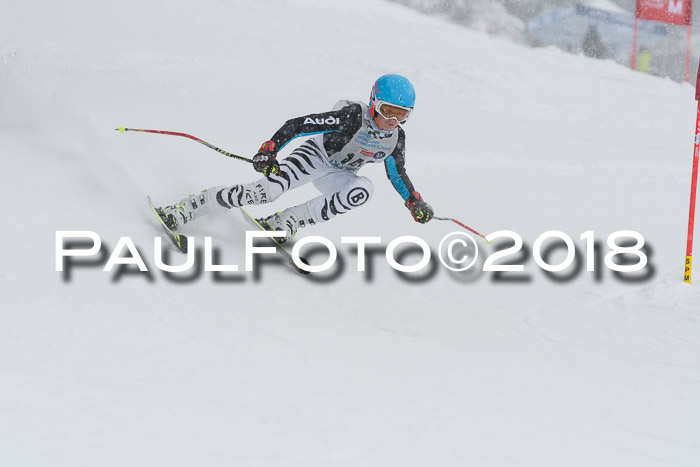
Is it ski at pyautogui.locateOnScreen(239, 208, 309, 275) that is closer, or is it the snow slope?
the snow slope

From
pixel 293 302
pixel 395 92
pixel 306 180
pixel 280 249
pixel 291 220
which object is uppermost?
pixel 395 92

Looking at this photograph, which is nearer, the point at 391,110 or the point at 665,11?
the point at 391,110

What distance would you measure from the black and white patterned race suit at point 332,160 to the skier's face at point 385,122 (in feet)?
0.19

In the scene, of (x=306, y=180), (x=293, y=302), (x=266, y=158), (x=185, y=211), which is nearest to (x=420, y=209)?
(x=306, y=180)

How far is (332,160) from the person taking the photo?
483 cm

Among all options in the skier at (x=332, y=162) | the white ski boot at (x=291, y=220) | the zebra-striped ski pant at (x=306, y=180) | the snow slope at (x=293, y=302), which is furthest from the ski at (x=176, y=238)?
the white ski boot at (x=291, y=220)

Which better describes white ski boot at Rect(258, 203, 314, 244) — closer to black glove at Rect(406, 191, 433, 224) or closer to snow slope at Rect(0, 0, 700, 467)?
snow slope at Rect(0, 0, 700, 467)

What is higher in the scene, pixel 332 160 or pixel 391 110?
pixel 391 110

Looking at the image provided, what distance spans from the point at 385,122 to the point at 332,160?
2.05 ft

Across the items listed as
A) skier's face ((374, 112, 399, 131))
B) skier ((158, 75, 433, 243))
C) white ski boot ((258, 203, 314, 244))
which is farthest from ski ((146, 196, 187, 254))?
skier's face ((374, 112, 399, 131))

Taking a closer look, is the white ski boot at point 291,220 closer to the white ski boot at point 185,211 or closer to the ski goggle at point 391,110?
the white ski boot at point 185,211

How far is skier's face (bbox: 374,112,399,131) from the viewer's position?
4363 millimetres

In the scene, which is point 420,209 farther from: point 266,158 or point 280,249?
point 266,158

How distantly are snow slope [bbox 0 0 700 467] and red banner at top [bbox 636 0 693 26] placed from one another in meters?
9.58
